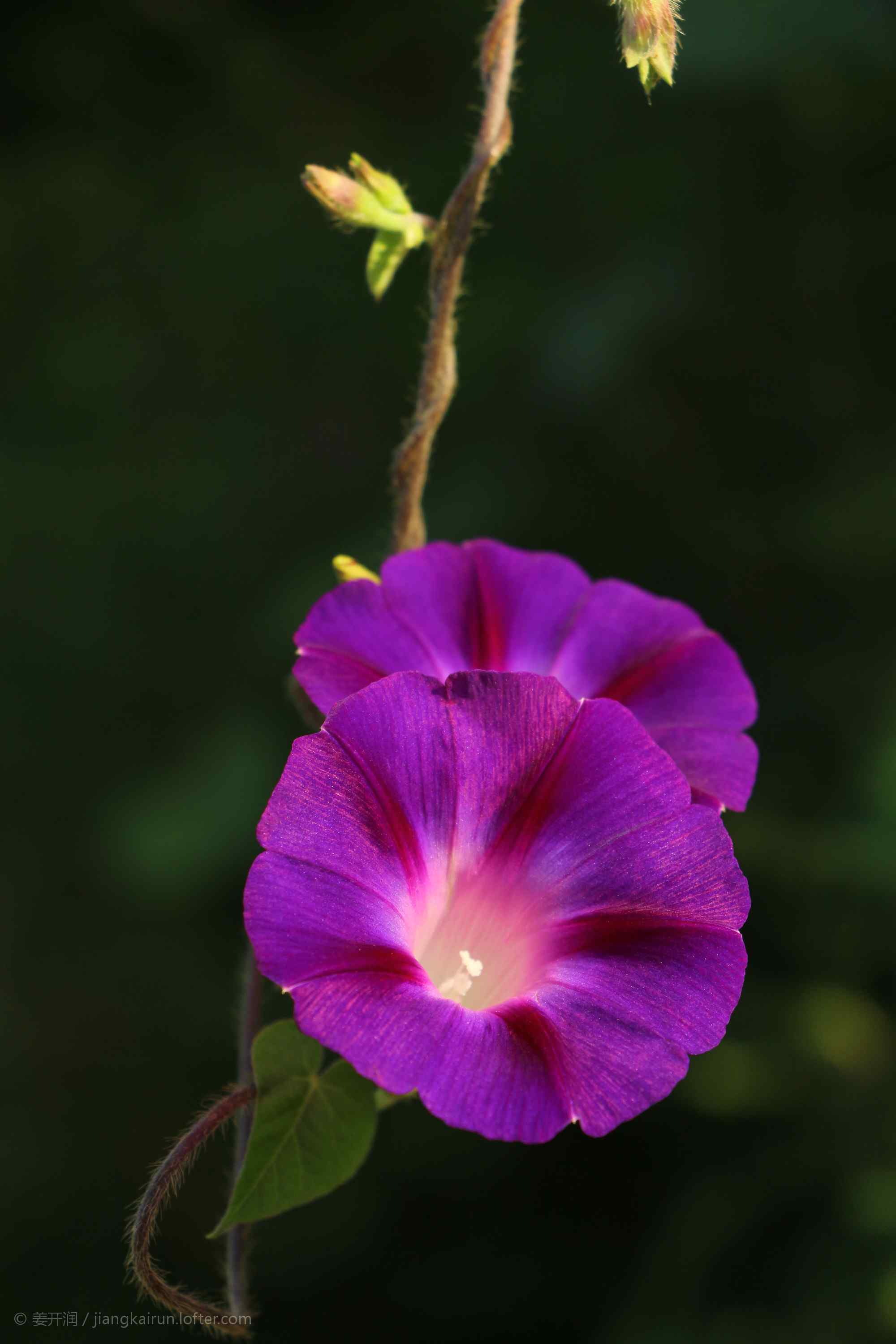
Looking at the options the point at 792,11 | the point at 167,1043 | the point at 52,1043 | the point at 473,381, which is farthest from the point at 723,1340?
the point at 792,11

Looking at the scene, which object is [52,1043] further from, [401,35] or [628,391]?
[401,35]

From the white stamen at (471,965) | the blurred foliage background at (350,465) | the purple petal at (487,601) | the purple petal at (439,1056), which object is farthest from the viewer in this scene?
the blurred foliage background at (350,465)

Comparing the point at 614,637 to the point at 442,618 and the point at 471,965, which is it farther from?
the point at 471,965

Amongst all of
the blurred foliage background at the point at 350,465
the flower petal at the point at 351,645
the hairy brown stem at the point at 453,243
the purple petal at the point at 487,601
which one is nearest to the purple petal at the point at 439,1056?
the flower petal at the point at 351,645

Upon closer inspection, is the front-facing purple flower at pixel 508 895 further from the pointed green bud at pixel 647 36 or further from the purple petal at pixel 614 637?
the pointed green bud at pixel 647 36

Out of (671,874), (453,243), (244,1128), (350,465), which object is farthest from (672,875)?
(350,465)

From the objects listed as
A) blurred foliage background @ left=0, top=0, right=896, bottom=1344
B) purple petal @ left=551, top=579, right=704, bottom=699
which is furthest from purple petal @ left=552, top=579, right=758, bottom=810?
blurred foliage background @ left=0, top=0, right=896, bottom=1344
